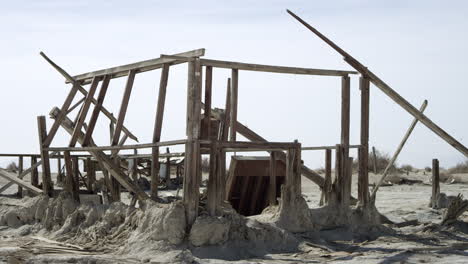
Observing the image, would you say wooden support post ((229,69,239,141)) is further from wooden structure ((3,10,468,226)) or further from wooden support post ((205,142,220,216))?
wooden support post ((205,142,220,216))

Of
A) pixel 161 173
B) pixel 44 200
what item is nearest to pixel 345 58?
pixel 44 200

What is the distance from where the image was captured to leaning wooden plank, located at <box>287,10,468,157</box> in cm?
1467

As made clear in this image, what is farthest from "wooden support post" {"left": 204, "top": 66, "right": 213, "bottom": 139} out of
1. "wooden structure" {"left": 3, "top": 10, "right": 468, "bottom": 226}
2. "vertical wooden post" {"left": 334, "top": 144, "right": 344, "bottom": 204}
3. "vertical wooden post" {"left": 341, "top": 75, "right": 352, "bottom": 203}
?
"vertical wooden post" {"left": 341, "top": 75, "right": 352, "bottom": 203}

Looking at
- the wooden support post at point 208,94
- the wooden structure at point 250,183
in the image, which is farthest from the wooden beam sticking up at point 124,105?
the wooden structure at point 250,183

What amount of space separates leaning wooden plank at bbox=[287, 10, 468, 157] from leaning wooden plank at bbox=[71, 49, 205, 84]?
241cm

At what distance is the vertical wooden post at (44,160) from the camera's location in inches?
683

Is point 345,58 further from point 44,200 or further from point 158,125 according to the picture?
point 44,200

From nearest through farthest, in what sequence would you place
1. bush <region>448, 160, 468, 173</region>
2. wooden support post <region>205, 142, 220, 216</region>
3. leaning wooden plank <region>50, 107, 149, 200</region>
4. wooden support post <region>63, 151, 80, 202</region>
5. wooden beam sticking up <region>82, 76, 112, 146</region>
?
wooden support post <region>205, 142, 220, 216</region>
leaning wooden plank <region>50, 107, 149, 200</region>
wooden beam sticking up <region>82, 76, 112, 146</region>
wooden support post <region>63, 151, 80, 202</region>
bush <region>448, 160, 468, 173</region>

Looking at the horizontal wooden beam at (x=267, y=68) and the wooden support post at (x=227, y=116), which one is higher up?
the horizontal wooden beam at (x=267, y=68)

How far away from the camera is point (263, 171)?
695 inches

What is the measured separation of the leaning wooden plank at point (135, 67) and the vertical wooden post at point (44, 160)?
4.34ft

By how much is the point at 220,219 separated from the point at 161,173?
19789 mm

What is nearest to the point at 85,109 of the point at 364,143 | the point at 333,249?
the point at 364,143

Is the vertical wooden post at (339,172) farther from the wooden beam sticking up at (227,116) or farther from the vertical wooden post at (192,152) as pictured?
the vertical wooden post at (192,152)
